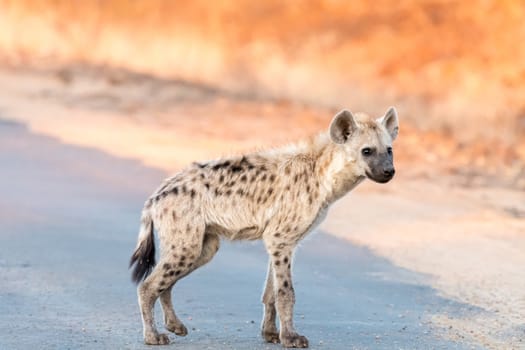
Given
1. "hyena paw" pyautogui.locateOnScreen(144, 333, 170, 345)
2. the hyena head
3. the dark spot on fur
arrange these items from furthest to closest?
the dark spot on fur
the hyena head
"hyena paw" pyautogui.locateOnScreen(144, 333, 170, 345)

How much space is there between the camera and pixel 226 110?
20234 mm

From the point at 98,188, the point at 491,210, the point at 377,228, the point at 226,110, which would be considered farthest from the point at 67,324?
the point at 226,110

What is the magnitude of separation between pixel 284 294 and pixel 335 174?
2.93ft

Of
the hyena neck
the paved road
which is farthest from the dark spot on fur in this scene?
the paved road

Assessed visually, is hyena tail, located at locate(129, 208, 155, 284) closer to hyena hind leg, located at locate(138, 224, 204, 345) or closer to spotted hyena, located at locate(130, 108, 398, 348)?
spotted hyena, located at locate(130, 108, 398, 348)

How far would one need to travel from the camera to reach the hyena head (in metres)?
7.67

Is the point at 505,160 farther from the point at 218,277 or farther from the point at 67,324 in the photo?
the point at 67,324

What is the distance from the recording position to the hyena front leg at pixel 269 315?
7695mm

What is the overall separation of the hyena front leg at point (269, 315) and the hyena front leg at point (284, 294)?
14 centimetres

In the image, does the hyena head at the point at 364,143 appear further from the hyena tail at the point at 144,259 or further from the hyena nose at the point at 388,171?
the hyena tail at the point at 144,259

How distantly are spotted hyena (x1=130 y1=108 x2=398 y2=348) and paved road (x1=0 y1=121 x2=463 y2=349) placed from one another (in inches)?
12.2

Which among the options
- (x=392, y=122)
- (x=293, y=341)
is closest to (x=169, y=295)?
(x=293, y=341)

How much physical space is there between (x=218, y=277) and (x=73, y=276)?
117 centimetres

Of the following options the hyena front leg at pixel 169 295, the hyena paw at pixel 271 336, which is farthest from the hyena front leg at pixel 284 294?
the hyena front leg at pixel 169 295
